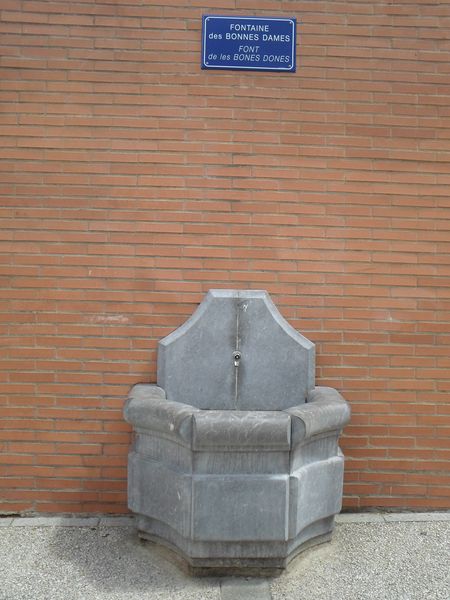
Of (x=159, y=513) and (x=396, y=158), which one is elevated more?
(x=396, y=158)

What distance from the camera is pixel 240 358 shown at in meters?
3.61

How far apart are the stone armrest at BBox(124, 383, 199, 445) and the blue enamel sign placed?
2.10 m

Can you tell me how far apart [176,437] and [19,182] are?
1937 mm

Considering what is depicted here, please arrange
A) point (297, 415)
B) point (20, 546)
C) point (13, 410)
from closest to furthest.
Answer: point (297, 415) → point (20, 546) → point (13, 410)

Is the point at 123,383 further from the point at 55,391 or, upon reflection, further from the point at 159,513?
the point at 159,513

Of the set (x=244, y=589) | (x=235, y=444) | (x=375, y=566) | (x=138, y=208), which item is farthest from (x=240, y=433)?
(x=138, y=208)

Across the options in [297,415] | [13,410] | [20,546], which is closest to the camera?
[297,415]

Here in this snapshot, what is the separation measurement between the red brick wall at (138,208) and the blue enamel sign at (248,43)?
65 mm

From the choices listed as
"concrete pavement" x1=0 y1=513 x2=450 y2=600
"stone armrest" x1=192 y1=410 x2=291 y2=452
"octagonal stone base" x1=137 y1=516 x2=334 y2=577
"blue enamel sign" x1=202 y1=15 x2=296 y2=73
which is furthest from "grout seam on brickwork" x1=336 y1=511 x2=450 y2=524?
"blue enamel sign" x1=202 y1=15 x2=296 y2=73

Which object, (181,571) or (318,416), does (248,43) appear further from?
(181,571)

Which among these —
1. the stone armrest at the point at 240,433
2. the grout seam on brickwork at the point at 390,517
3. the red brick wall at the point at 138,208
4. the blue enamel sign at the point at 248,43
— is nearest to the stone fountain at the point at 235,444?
the stone armrest at the point at 240,433

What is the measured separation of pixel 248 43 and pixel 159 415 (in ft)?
7.80

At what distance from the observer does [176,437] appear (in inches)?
116

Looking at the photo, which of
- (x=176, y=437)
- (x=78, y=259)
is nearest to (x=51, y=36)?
(x=78, y=259)
